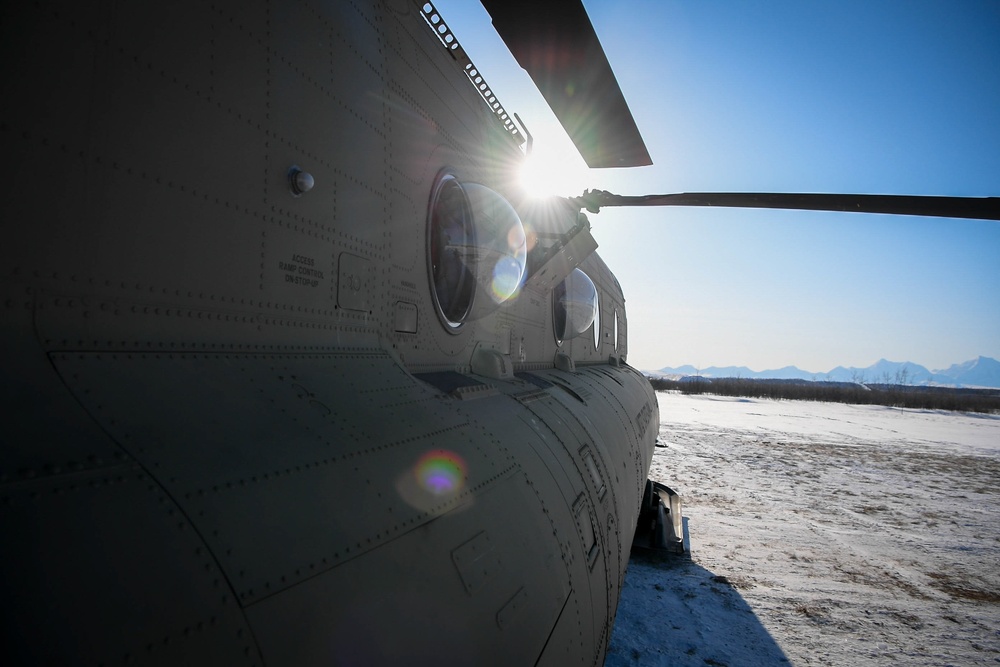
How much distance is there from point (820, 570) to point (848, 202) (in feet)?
15.5

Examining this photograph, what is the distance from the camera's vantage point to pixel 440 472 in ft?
6.59

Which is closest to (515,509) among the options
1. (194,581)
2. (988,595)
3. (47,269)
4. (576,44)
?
(194,581)

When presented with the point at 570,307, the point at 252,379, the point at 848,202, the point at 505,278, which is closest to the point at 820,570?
the point at 570,307

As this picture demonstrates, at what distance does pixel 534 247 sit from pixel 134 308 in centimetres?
367

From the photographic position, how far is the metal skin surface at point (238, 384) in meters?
1.00

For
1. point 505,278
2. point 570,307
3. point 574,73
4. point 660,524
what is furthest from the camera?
point 660,524

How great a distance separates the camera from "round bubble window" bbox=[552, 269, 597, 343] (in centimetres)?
625

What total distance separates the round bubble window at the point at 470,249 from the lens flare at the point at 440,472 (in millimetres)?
1355

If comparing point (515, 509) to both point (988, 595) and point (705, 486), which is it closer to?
Answer: point (988, 595)

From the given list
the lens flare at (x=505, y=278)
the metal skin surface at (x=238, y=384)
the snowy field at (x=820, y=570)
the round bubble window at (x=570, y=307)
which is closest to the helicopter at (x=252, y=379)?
the metal skin surface at (x=238, y=384)

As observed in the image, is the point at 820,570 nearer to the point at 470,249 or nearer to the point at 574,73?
the point at 470,249

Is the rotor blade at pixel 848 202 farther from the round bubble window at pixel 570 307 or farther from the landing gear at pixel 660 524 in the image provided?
the landing gear at pixel 660 524

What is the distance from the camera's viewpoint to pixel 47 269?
1288mm

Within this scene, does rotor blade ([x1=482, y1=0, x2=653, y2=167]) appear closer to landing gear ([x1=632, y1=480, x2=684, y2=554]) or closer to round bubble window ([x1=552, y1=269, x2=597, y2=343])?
round bubble window ([x1=552, y1=269, x2=597, y2=343])
